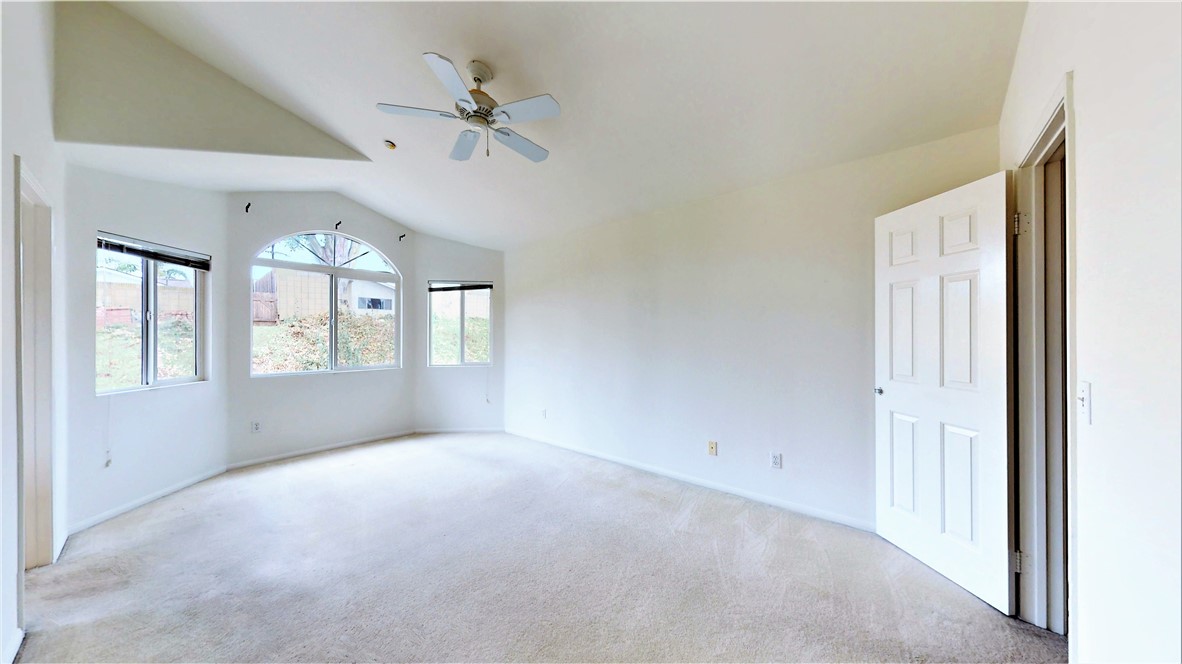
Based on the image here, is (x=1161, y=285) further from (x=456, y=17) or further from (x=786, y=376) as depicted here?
(x=456, y=17)

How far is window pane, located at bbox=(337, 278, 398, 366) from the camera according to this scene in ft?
15.7

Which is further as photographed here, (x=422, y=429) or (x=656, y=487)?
(x=422, y=429)

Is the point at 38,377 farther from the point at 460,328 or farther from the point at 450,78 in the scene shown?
the point at 460,328

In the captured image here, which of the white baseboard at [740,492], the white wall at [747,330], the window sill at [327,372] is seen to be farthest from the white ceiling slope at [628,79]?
the white baseboard at [740,492]

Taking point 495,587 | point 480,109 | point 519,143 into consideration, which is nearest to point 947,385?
point 495,587

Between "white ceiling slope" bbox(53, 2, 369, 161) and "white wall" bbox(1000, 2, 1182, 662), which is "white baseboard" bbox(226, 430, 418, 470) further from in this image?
"white wall" bbox(1000, 2, 1182, 662)

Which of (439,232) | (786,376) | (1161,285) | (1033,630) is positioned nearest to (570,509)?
(786,376)

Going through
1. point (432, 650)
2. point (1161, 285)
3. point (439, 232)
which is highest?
point (439, 232)

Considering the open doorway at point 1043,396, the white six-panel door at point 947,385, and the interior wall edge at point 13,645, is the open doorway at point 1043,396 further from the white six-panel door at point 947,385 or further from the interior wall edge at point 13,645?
the interior wall edge at point 13,645

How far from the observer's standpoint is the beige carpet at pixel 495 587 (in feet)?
5.49

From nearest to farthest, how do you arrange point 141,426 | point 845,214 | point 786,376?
1. point 845,214
2. point 786,376
3. point 141,426

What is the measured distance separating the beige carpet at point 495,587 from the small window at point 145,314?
3.48 ft

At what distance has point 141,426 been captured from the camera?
3.13 meters

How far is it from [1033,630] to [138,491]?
539cm
